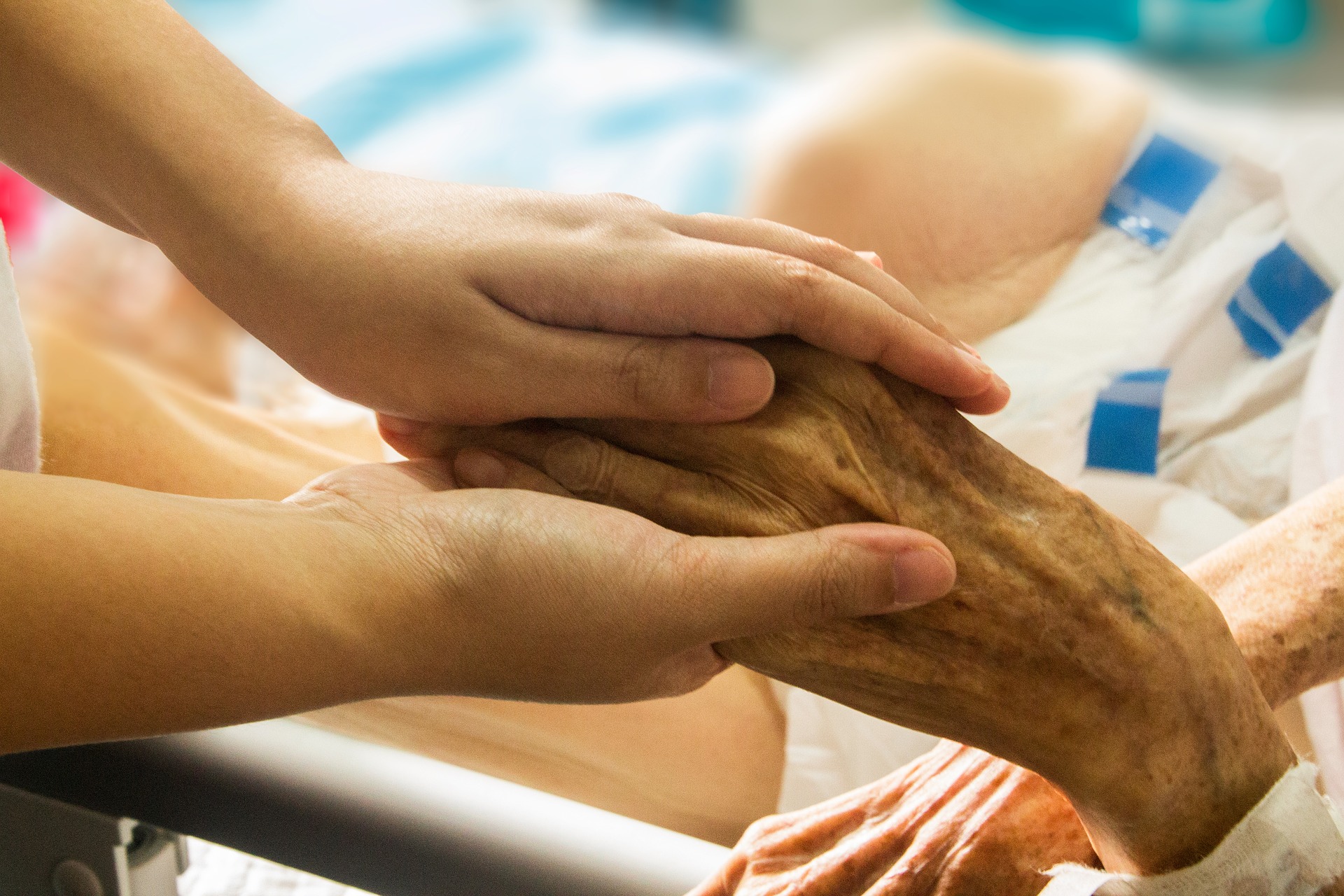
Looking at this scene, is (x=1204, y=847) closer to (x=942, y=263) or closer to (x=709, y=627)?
(x=709, y=627)

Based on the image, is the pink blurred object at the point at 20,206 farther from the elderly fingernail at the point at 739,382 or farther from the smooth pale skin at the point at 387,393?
the elderly fingernail at the point at 739,382

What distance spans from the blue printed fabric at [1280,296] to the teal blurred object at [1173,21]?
0.26m

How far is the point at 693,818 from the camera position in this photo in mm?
824

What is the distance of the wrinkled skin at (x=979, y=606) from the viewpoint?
2.04 feet

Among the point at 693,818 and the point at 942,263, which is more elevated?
the point at 942,263

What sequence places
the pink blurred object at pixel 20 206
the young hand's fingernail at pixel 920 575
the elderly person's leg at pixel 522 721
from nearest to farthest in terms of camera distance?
1. the young hand's fingernail at pixel 920 575
2. the elderly person's leg at pixel 522 721
3. the pink blurred object at pixel 20 206

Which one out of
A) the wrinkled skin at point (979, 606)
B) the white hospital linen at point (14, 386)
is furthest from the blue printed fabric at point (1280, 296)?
the white hospital linen at point (14, 386)

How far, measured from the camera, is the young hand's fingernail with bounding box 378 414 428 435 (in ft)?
2.20

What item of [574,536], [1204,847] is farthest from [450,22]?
[1204,847]

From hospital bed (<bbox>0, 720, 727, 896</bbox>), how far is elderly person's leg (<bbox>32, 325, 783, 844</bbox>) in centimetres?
8

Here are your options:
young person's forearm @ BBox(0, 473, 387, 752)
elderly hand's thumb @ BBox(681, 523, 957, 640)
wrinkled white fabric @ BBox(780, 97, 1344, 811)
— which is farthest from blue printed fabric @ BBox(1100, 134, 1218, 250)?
young person's forearm @ BBox(0, 473, 387, 752)

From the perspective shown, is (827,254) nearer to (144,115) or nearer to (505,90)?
(144,115)

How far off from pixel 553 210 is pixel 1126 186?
2.40 ft

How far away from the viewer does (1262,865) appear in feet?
2.09
